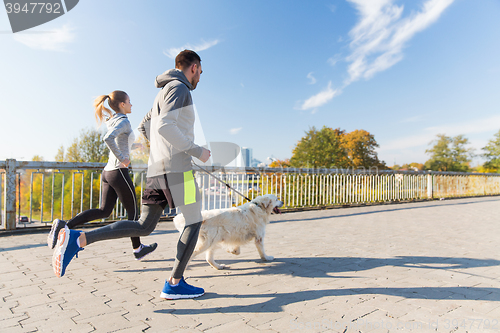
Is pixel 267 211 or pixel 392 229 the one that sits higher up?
pixel 267 211

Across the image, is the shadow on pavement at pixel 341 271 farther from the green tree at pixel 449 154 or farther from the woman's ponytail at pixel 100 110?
the green tree at pixel 449 154

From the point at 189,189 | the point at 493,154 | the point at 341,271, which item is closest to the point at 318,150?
the point at 341,271

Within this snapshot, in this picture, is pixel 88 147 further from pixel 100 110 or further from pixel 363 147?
pixel 363 147

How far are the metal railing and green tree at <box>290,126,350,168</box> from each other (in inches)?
181

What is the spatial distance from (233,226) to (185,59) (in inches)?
74.0

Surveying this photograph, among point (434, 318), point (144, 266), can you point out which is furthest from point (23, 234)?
point (434, 318)

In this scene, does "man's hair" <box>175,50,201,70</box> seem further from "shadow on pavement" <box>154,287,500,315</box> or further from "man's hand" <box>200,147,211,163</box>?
"shadow on pavement" <box>154,287,500,315</box>

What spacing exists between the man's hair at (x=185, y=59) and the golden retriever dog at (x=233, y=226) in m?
1.58

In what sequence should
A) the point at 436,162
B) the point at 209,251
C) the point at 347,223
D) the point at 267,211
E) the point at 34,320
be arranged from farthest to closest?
the point at 436,162 < the point at 347,223 < the point at 267,211 < the point at 209,251 < the point at 34,320

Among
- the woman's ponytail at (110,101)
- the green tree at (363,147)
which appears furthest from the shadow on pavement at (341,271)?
the green tree at (363,147)

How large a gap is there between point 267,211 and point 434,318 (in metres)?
2.10

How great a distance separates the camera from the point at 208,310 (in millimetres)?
2148

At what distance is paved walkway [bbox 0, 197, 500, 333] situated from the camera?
1941 mm

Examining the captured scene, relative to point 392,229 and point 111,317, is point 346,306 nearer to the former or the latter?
point 111,317
